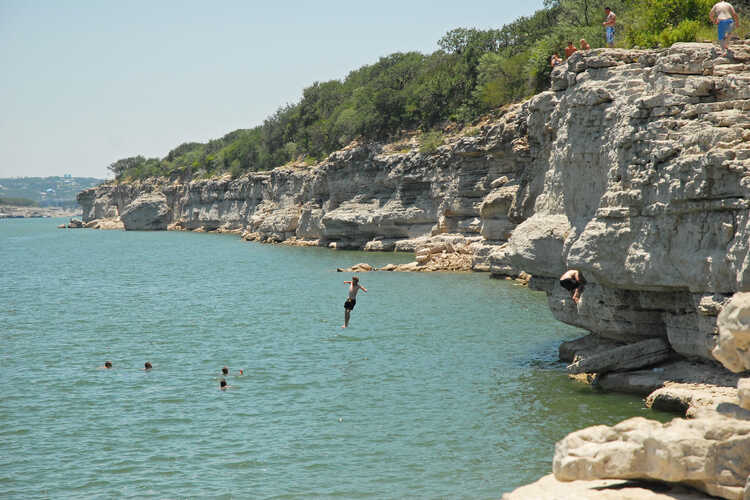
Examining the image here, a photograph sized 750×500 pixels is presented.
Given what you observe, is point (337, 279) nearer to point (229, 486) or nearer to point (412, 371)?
point (412, 371)

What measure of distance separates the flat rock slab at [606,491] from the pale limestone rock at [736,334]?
1874 mm

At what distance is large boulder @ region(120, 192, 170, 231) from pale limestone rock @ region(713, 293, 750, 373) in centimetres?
12176

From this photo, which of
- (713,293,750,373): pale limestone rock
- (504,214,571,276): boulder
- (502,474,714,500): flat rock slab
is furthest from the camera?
(504,214,571,276): boulder

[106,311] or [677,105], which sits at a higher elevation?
[677,105]

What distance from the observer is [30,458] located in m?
13.9

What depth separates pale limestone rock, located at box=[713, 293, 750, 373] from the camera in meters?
9.38

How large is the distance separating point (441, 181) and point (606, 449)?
49.1 meters

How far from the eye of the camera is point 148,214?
124 meters

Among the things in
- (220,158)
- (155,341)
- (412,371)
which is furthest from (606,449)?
(220,158)

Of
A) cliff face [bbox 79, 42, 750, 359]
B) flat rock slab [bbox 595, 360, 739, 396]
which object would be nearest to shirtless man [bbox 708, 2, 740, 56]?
cliff face [bbox 79, 42, 750, 359]

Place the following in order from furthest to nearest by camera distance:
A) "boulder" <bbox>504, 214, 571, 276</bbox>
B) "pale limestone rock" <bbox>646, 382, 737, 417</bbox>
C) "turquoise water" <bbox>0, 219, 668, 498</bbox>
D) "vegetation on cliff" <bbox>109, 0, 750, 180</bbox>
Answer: "vegetation on cliff" <bbox>109, 0, 750, 180</bbox> < "boulder" <bbox>504, 214, 571, 276</bbox> < "pale limestone rock" <bbox>646, 382, 737, 417</bbox> < "turquoise water" <bbox>0, 219, 668, 498</bbox>

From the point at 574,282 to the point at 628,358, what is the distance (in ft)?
7.20

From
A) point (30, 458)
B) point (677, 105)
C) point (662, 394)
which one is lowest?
point (30, 458)

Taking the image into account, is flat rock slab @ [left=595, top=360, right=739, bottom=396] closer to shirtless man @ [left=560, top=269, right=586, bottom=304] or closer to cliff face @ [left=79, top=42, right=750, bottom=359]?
cliff face @ [left=79, top=42, right=750, bottom=359]
